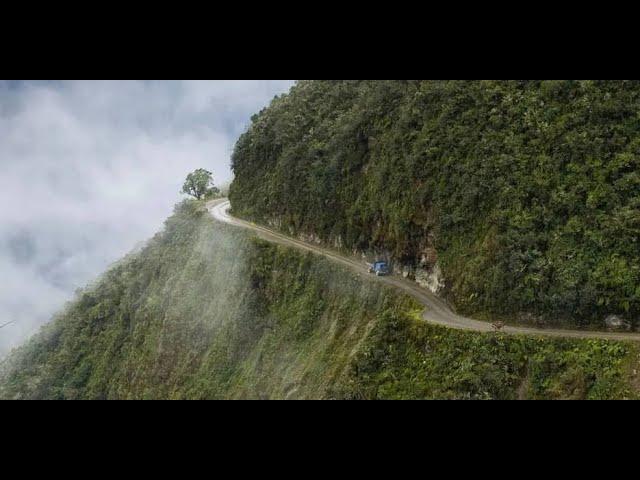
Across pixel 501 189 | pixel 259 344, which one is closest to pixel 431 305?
pixel 501 189

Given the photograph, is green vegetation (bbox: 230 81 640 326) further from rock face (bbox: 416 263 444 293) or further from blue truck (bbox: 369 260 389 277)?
blue truck (bbox: 369 260 389 277)

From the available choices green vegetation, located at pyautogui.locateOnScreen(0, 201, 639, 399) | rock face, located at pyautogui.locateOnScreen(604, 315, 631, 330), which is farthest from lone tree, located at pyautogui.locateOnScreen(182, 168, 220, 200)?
rock face, located at pyautogui.locateOnScreen(604, 315, 631, 330)

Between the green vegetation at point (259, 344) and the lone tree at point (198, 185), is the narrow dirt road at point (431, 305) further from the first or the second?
the lone tree at point (198, 185)

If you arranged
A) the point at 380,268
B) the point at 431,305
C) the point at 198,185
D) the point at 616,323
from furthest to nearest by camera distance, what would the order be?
the point at 198,185 → the point at 380,268 → the point at 431,305 → the point at 616,323

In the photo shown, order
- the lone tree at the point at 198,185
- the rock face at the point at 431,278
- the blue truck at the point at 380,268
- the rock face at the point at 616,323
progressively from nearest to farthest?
the rock face at the point at 616,323
the rock face at the point at 431,278
the blue truck at the point at 380,268
the lone tree at the point at 198,185

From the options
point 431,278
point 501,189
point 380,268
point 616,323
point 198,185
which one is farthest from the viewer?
point 198,185

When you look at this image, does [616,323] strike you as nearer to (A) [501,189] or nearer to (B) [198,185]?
(A) [501,189]

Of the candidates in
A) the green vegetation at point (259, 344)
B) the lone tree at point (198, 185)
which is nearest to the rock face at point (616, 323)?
the green vegetation at point (259, 344)
